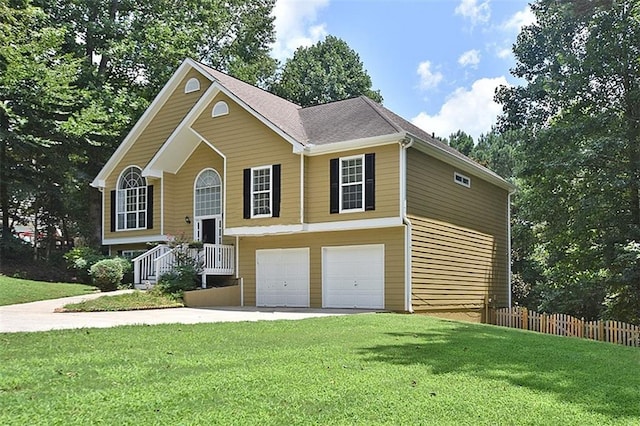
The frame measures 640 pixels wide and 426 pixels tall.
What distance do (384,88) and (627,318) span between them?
1006 inches

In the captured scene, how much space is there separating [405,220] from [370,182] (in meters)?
1.49

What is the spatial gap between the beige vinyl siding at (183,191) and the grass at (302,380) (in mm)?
11643

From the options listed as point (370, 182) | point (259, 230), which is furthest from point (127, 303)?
point (370, 182)

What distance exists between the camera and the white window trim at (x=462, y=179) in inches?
731

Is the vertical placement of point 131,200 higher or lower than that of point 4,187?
lower

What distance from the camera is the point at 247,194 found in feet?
57.8

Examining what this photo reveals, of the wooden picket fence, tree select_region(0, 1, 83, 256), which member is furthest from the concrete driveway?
tree select_region(0, 1, 83, 256)

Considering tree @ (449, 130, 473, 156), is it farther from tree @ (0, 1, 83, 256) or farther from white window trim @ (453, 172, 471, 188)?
tree @ (0, 1, 83, 256)

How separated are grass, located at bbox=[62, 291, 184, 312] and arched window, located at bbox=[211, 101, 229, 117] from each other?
6.16 meters

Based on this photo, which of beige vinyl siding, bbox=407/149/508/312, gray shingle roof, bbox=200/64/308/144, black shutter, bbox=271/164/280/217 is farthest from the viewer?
gray shingle roof, bbox=200/64/308/144

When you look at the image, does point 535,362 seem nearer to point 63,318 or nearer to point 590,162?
point 63,318

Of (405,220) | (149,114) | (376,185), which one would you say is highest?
(149,114)

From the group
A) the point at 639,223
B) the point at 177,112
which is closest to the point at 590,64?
the point at 639,223

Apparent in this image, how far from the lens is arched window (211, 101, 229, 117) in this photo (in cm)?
1827
